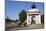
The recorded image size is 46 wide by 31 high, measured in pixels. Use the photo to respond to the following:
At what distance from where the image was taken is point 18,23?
139 cm

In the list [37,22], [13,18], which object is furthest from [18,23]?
[37,22]

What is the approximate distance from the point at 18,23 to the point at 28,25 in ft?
0.45

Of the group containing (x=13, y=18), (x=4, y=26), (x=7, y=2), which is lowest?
(x=4, y=26)

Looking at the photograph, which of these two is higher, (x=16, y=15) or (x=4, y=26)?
(x=16, y=15)

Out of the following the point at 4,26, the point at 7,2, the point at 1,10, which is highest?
the point at 7,2

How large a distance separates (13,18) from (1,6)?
0.22 metres

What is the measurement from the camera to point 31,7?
1.42 metres

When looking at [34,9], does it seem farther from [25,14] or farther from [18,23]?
[18,23]

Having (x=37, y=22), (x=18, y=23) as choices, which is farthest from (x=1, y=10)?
(x=37, y=22)

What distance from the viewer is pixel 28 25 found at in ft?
4.58

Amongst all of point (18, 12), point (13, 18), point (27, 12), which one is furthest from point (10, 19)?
point (27, 12)

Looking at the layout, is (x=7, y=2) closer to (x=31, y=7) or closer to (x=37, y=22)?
(x=31, y=7)

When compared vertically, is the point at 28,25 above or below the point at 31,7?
below

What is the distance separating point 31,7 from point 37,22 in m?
0.22
